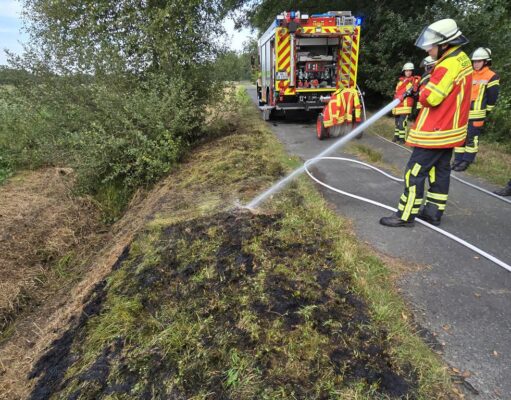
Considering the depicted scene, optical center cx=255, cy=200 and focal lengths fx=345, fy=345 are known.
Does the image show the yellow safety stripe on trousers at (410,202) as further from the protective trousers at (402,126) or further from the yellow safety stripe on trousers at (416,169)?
the protective trousers at (402,126)

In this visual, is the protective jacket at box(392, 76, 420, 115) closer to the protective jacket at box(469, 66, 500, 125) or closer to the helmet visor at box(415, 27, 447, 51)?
the protective jacket at box(469, 66, 500, 125)

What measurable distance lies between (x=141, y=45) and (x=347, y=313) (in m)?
6.50

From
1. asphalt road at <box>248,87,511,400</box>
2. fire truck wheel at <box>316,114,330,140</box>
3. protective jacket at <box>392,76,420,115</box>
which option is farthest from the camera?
fire truck wheel at <box>316,114,330,140</box>

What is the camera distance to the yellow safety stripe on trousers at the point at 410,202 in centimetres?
336

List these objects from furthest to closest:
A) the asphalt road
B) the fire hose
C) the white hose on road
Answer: the fire hose → the white hose on road → the asphalt road

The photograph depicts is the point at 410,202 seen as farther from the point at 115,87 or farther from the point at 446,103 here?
the point at 115,87

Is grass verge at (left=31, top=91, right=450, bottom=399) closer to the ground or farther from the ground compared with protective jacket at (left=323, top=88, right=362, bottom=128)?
closer to the ground

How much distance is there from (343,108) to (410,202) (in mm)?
3907

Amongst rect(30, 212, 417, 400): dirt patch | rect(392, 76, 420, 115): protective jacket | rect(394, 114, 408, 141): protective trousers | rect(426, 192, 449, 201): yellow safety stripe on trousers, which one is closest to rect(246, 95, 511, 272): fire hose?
rect(426, 192, 449, 201): yellow safety stripe on trousers

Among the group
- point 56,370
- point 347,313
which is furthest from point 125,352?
point 347,313

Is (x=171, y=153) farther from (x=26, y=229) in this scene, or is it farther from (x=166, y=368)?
(x=166, y=368)

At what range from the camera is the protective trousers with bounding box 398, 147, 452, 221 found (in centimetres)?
328

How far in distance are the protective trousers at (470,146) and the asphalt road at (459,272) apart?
585mm

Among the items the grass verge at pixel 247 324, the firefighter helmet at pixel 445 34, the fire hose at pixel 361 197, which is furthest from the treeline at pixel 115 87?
the firefighter helmet at pixel 445 34
